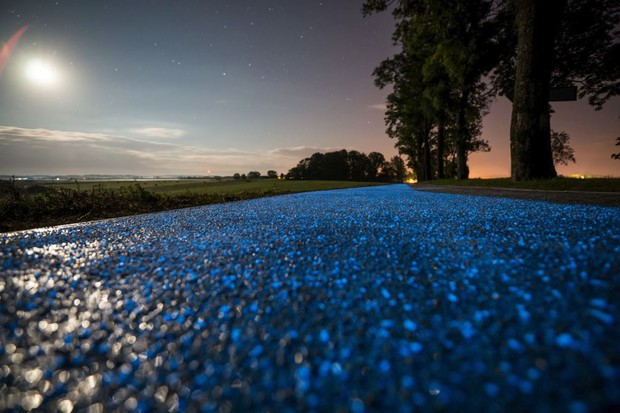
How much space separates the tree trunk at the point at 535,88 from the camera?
850cm

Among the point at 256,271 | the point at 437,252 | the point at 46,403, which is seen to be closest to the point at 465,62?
the point at 437,252

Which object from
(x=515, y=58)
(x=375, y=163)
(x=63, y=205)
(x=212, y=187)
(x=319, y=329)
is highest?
(x=375, y=163)

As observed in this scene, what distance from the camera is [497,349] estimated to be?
845 millimetres

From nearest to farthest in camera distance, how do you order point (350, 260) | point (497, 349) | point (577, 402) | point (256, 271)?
point (577, 402) → point (497, 349) → point (256, 271) → point (350, 260)

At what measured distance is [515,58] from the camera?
47.8 ft

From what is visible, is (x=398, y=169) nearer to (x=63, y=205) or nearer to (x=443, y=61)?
(x=443, y=61)

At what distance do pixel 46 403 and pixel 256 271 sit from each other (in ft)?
3.46

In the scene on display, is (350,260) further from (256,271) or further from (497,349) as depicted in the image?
(497,349)

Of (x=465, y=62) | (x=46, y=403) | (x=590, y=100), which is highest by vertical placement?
(x=465, y=62)

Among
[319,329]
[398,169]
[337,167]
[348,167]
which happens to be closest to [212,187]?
[319,329]

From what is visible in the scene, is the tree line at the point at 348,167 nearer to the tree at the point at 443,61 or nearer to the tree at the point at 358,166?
the tree at the point at 358,166

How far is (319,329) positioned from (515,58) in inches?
803

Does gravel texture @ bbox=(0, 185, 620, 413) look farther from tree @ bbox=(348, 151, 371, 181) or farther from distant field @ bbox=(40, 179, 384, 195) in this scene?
tree @ bbox=(348, 151, 371, 181)

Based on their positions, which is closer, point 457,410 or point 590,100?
point 457,410
